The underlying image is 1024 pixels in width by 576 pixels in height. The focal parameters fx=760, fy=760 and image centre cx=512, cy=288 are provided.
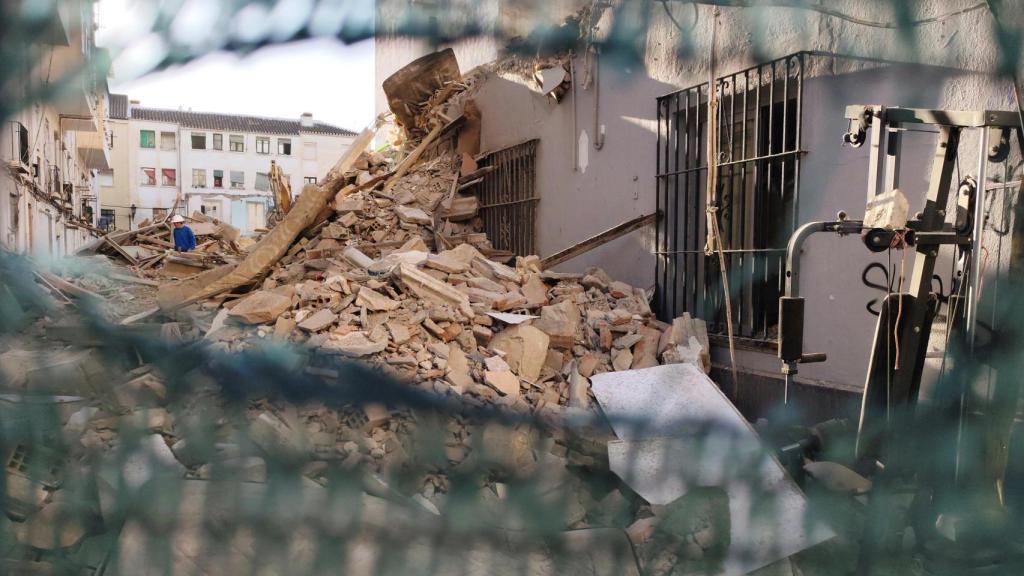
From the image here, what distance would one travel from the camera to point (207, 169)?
20.4 metres

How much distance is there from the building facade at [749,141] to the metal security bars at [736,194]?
1 cm

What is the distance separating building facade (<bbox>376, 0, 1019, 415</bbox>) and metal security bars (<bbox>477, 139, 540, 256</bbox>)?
18 centimetres

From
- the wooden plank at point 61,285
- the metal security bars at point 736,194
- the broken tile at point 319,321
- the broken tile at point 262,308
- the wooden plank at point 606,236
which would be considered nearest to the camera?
the wooden plank at point 61,285

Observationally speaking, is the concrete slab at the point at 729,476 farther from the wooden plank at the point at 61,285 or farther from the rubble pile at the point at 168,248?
the rubble pile at the point at 168,248

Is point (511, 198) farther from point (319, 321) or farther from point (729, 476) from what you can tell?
point (729, 476)

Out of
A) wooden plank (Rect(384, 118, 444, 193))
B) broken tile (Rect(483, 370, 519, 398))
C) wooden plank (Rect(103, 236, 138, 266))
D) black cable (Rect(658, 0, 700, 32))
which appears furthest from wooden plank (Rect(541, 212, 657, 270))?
wooden plank (Rect(103, 236, 138, 266))

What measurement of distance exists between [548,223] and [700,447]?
7.18 m

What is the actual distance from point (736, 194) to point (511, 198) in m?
4.31

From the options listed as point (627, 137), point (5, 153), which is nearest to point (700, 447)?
point (5, 153)

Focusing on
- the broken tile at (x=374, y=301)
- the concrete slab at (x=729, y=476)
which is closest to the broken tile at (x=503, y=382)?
the broken tile at (x=374, y=301)

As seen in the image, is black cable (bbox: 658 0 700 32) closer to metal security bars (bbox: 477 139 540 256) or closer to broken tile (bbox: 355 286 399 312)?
broken tile (bbox: 355 286 399 312)

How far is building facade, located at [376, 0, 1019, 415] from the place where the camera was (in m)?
1.84

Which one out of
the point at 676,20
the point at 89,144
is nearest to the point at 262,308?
the point at 676,20

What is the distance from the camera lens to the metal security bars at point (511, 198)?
9.04 meters
